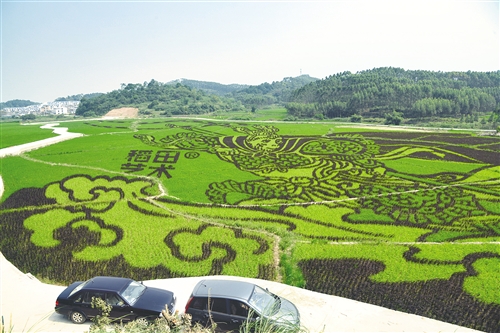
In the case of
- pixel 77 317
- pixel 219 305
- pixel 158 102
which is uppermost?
pixel 158 102

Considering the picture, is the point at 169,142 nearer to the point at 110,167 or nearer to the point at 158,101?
the point at 110,167

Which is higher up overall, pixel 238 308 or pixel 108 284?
pixel 108 284

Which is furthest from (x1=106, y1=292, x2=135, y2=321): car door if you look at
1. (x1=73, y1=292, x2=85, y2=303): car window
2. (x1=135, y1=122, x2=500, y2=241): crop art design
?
(x1=135, y1=122, x2=500, y2=241): crop art design

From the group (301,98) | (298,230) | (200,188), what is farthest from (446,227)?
(301,98)

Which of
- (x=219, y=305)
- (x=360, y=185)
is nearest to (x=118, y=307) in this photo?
(x=219, y=305)

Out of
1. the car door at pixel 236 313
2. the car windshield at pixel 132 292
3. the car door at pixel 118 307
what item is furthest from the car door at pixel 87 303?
the car door at pixel 236 313

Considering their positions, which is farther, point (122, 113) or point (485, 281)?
point (122, 113)

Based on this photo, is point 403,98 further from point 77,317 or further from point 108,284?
point 77,317
